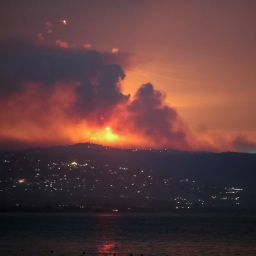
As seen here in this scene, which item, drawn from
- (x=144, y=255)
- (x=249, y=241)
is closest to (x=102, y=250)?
(x=144, y=255)

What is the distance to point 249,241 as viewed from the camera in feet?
329

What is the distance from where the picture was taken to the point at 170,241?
98688mm

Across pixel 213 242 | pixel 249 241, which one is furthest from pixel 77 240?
pixel 249 241

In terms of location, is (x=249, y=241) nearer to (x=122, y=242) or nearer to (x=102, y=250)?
(x=122, y=242)

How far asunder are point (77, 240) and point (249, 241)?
28218 millimetres

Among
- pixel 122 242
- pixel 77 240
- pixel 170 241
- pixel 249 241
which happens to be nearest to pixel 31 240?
pixel 77 240

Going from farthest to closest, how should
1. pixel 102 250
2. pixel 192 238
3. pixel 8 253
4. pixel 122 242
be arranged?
pixel 192 238 < pixel 122 242 < pixel 102 250 < pixel 8 253

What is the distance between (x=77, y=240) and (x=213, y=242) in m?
21.9

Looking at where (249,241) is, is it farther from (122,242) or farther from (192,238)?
(122,242)

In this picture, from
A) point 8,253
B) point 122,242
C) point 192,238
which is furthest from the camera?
point 192,238

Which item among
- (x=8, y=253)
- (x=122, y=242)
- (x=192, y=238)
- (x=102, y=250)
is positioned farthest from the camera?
(x=192, y=238)

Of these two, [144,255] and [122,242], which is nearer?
[144,255]

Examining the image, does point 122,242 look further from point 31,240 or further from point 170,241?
point 31,240

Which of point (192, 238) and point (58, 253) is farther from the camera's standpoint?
point (192, 238)
